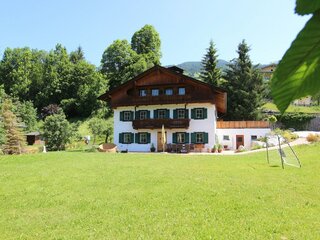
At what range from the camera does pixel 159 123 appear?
1081 inches

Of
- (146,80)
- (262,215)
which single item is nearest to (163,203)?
(262,215)

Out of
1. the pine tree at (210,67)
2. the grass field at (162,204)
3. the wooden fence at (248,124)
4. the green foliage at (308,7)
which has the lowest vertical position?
the grass field at (162,204)

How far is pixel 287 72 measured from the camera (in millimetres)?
292

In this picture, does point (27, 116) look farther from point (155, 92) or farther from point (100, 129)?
point (155, 92)

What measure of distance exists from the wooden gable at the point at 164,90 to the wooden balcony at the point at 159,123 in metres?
1.44

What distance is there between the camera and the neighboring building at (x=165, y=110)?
27184 millimetres

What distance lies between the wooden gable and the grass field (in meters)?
14.2

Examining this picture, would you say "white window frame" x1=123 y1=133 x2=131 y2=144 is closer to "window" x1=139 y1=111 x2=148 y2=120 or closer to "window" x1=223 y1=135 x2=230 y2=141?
"window" x1=139 y1=111 x2=148 y2=120

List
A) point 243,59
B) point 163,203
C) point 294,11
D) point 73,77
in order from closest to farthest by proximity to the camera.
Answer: point 294,11 < point 163,203 < point 243,59 < point 73,77

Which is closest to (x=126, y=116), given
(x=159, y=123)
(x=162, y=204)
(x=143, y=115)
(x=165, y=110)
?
(x=143, y=115)

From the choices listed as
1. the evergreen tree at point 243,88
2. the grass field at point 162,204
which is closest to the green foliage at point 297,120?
the evergreen tree at point 243,88

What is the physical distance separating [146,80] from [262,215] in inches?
887

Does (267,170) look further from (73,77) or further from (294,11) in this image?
(73,77)

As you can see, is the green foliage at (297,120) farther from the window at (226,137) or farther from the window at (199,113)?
the window at (199,113)
